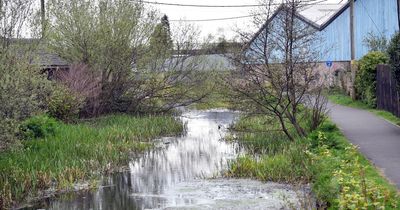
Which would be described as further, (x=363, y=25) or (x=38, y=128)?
(x=363, y=25)

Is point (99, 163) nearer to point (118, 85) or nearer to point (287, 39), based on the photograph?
point (287, 39)

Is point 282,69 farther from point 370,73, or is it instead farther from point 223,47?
point 370,73

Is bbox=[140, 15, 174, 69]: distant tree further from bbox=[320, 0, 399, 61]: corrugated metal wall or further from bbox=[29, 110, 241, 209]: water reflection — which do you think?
bbox=[320, 0, 399, 61]: corrugated metal wall

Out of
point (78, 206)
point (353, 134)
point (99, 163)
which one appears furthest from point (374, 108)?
point (78, 206)

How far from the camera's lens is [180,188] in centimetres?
1446

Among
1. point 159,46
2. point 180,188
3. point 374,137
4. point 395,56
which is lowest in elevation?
point 180,188

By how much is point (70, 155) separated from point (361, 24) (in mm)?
27029

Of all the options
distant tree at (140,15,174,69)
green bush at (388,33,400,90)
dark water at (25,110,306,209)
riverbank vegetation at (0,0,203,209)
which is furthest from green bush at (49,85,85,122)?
green bush at (388,33,400,90)

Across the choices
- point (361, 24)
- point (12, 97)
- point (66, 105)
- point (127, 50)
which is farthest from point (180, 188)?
point (361, 24)

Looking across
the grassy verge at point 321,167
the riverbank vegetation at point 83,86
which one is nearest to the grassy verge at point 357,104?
the grassy verge at point 321,167

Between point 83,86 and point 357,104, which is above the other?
point 83,86

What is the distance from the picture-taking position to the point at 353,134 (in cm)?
1720

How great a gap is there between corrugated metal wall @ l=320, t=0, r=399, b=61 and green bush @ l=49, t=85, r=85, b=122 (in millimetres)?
Result: 11270

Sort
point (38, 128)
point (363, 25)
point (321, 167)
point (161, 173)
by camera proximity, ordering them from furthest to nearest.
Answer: point (363, 25) → point (38, 128) → point (161, 173) → point (321, 167)
